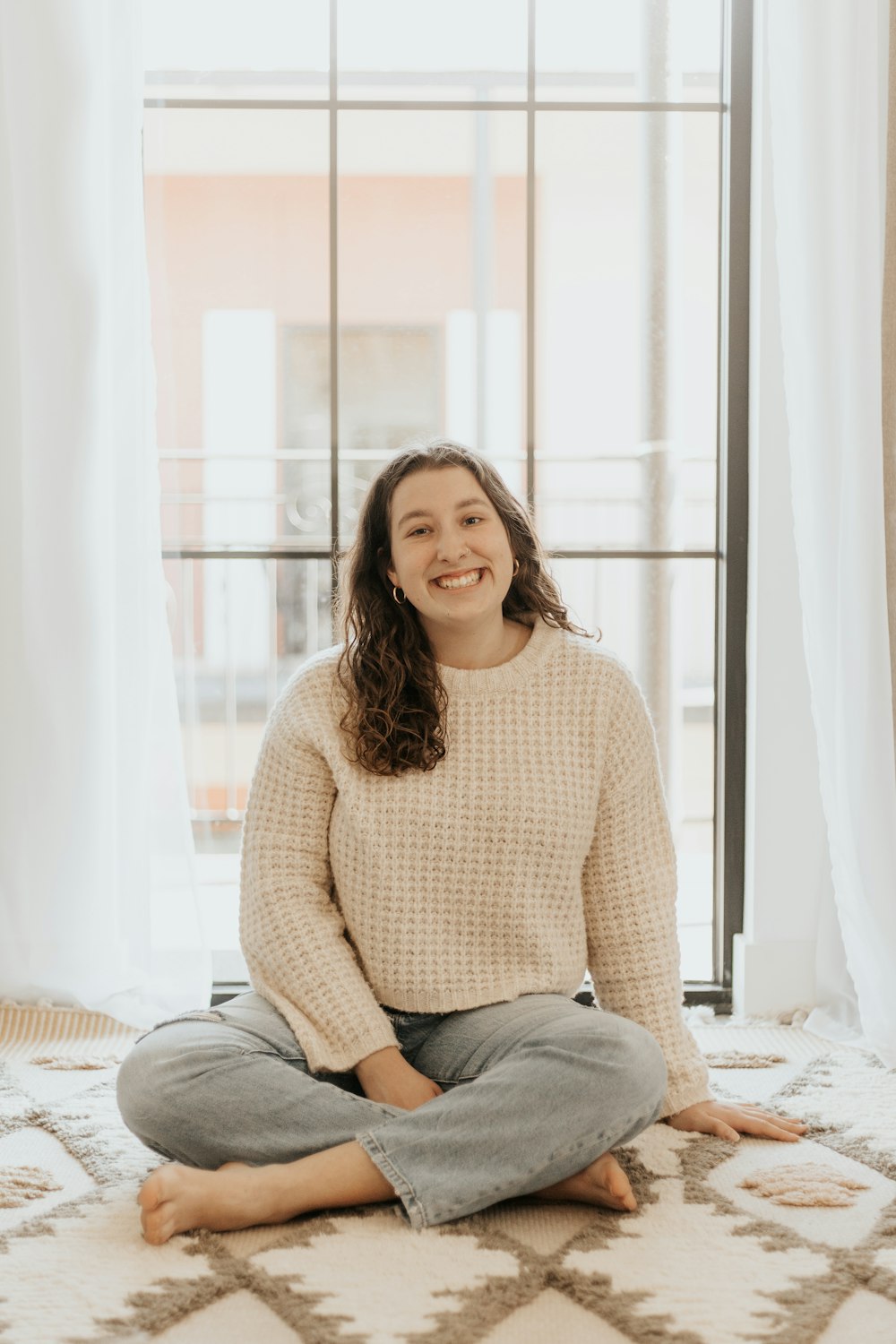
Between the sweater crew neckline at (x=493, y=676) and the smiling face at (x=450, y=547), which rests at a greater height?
the smiling face at (x=450, y=547)

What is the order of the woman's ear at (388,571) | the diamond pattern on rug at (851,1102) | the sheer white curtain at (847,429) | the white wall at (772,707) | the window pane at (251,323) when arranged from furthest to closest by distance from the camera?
the window pane at (251,323) → the white wall at (772,707) → the sheer white curtain at (847,429) → the woman's ear at (388,571) → the diamond pattern on rug at (851,1102)

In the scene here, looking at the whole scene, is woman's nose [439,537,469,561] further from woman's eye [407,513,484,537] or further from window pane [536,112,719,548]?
window pane [536,112,719,548]

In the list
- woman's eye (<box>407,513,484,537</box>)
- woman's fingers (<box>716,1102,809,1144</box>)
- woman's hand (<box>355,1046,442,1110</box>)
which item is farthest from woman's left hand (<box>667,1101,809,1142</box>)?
woman's eye (<box>407,513,484,537</box>)

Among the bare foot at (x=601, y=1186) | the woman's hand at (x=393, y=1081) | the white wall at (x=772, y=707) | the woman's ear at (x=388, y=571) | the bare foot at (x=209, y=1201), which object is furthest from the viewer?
the white wall at (x=772, y=707)

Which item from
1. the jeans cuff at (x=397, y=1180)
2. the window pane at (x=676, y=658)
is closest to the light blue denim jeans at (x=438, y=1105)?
the jeans cuff at (x=397, y=1180)

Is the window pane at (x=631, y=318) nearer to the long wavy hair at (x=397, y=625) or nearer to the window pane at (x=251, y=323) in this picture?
the window pane at (x=251, y=323)

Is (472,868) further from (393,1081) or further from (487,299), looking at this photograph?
(487,299)

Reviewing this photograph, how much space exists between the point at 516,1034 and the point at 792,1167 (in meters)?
0.35

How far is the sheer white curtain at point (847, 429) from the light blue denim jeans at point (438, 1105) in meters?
0.70

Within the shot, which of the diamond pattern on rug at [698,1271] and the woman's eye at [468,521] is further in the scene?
the woman's eye at [468,521]

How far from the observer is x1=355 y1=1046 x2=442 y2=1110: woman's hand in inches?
60.5

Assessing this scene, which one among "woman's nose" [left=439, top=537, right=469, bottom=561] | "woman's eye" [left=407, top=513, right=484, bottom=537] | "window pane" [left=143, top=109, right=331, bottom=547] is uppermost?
"window pane" [left=143, top=109, right=331, bottom=547]

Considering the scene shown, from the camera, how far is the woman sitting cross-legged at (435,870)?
4.85 ft

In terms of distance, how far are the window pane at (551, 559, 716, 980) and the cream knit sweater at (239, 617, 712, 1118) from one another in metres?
0.72
